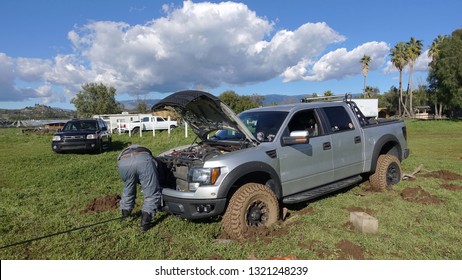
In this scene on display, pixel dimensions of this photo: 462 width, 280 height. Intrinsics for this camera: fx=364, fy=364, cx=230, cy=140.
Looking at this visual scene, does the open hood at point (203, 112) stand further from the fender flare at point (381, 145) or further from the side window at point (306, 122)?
the fender flare at point (381, 145)

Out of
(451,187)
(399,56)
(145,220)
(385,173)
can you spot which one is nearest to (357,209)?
(385,173)

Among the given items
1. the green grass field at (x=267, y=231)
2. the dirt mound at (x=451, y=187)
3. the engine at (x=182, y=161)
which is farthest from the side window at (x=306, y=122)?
the dirt mound at (x=451, y=187)

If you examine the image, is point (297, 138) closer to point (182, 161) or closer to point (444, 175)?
point (182, 161)

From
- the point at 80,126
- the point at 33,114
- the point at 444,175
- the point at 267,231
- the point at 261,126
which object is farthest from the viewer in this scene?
the point at 33,114

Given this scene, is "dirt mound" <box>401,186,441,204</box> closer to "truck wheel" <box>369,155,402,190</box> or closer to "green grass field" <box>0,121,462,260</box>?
"green grass field" <box>0,121,462,260</box>

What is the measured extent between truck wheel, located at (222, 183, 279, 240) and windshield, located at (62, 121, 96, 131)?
41.8ft

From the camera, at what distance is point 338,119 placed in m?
6.49

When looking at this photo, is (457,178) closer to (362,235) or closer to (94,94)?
(362,235)

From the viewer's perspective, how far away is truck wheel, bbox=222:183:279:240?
15.4 ft

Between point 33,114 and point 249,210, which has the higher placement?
point 33,114

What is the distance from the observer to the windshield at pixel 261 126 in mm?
5586

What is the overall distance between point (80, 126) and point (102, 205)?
10.7 metres

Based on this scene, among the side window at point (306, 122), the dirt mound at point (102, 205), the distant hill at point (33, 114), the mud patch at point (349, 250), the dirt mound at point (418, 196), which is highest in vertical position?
the distant hill at point (33, 114)

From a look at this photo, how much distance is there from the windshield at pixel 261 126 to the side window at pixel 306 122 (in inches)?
9.7
